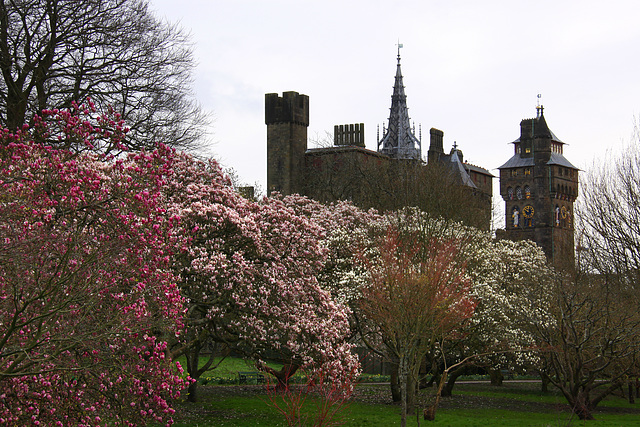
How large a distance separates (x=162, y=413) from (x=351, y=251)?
1482cm

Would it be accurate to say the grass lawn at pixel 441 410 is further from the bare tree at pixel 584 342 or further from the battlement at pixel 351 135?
the battlement at pixel 351 135

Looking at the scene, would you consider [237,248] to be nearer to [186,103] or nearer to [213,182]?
[213,182]

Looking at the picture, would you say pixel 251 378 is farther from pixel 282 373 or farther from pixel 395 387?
pixel 395 387

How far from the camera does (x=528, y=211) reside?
5384 inches

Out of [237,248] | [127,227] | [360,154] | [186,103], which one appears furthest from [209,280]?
[360,154]

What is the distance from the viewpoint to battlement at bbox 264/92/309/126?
2768 inches

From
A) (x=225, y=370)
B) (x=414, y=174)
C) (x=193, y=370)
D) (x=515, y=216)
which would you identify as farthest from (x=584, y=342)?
(x=515, y=216)

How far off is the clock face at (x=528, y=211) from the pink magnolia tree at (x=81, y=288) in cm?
12826

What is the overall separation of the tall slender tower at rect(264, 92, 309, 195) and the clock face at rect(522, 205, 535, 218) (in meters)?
76.6

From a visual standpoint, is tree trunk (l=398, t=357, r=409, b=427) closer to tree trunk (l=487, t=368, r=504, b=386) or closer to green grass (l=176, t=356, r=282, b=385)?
green grass (l=176, t=356, r=282, b=385)

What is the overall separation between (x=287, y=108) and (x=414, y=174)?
27.6m

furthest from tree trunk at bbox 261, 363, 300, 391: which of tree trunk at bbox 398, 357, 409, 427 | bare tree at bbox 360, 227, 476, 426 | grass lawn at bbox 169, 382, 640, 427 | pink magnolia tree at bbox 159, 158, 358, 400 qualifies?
tree trunk at bbox 398, 357, 409, 427

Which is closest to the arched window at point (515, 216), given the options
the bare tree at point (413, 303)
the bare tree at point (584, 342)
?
the bare tree at point (584, 342)

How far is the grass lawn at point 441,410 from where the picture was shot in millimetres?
23172
